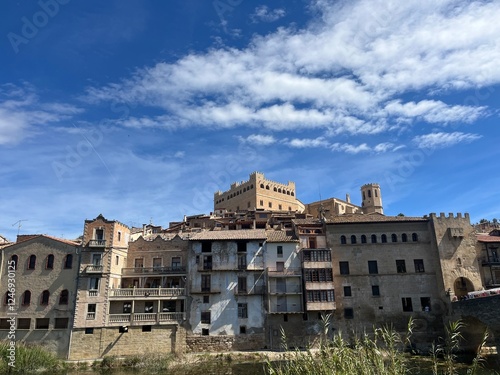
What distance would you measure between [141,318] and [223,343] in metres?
9.12

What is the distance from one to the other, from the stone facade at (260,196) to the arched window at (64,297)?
182ft

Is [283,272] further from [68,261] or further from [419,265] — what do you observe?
[68,261]

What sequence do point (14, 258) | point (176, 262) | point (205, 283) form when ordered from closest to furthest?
1. point (14, 258)
2. point (205, 283)
3. point (176, 262)

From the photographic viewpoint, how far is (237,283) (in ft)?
149

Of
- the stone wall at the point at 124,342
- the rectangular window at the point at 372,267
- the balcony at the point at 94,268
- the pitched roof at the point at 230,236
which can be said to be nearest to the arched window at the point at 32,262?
the balcony at the point at 94,268

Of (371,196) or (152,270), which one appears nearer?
(152,270)

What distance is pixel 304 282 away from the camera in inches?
1785

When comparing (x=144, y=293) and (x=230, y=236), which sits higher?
(x=230, y=236)

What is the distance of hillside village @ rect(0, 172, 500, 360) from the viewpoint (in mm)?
42062

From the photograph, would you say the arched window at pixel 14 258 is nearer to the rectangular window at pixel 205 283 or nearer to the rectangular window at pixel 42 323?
the rectangular window at pixel 42 323

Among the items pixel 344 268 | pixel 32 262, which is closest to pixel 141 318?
pixel 32 262

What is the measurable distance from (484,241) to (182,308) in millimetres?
36179

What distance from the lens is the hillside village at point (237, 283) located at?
42.1m

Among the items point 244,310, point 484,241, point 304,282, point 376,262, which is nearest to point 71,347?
point 244,310
